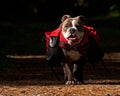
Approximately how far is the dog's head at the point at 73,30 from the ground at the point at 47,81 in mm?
874

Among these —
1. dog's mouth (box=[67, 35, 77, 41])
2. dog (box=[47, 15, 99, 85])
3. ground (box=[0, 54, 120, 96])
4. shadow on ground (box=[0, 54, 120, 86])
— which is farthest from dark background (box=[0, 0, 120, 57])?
dog's mouth (box=[67, 35, 77, 41])

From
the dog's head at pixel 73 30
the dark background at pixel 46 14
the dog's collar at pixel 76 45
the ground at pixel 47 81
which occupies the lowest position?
the ground at pixel 47 81

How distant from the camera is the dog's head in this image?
11.2 metres

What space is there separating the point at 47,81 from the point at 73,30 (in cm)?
188

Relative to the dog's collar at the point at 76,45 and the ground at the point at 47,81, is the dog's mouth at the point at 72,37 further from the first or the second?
the ground at the point at 47,81

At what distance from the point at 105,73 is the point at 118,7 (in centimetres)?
1806

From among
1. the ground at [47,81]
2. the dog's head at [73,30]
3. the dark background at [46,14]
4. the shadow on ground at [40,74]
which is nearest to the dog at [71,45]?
the dog's head at [73,30]

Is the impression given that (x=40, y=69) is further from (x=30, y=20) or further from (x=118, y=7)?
(x=30, y=20)

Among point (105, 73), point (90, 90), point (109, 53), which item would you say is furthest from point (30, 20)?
point (90, 90)

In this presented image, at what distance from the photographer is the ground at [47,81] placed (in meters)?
10.6

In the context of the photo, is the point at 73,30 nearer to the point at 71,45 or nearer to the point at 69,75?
the point at 71,45

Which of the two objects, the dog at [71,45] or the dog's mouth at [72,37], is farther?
the dog at [71,45]

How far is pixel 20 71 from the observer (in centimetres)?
1484

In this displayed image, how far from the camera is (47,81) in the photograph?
12742 millimetres
